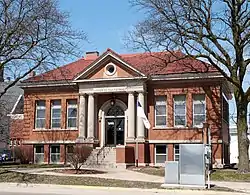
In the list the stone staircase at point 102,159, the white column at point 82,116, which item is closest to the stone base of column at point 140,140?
the stone staircase at point 102,159

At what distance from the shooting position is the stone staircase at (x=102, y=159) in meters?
32.3

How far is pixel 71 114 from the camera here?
37.8 meters

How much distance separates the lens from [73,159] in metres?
25.7

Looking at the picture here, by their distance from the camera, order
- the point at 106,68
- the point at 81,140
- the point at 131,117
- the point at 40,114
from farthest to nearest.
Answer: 1. the point at 40,114
2. the point at 106,68
3. the point at 81,140
4. the point at 131,117

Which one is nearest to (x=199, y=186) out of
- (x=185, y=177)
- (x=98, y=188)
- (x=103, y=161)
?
(x=185, y=177)

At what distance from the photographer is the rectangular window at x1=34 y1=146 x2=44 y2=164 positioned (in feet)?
125

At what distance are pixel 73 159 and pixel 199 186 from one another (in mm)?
9574

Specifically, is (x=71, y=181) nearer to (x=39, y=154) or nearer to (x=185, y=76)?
(x=185, y=76)

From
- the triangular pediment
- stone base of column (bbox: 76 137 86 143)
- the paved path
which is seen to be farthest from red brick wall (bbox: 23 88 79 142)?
the paved path

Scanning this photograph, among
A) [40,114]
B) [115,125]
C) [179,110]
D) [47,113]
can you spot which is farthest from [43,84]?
[179,110]

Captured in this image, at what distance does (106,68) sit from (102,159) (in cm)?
763

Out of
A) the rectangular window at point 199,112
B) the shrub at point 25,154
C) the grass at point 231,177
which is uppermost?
the rectangular window at point 199,112

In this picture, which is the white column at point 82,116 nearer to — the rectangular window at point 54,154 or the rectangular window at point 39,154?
the rectangular window at point 54,154

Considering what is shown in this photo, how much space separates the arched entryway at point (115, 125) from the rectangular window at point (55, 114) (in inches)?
180
